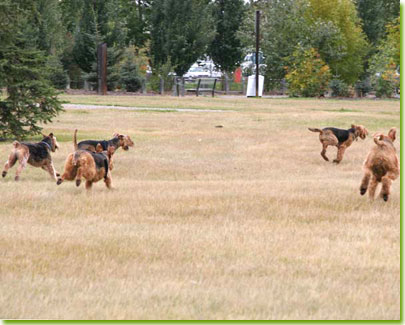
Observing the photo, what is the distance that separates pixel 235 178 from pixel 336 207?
448 cm

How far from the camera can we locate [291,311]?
23.8 ft

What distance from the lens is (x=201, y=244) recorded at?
10.2 meters

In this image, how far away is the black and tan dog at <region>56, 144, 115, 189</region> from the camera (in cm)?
1358

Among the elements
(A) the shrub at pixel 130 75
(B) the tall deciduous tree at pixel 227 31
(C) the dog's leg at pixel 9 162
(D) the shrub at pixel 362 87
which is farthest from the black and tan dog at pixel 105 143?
(B) the tall deciduous tree at pixel 227 31

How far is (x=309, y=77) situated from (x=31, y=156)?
48.2 m

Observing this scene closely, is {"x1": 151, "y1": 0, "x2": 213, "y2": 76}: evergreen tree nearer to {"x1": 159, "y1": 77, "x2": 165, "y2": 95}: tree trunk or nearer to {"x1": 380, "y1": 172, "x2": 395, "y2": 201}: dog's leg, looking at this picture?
{"x1": 159, "y1": 77, "x2": 165, "y2": 95}: tree trunk

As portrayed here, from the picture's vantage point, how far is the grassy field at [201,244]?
296 inches

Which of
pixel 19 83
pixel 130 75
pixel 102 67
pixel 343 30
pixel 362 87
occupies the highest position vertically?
pixel 343 30

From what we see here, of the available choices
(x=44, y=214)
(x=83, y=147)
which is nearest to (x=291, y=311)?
(x=44, y=214)

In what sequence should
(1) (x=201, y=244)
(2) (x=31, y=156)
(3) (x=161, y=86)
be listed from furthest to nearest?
(3) (x=161, y=86) → (2) (x=31, y=156) → (1) (x=201, y=244)

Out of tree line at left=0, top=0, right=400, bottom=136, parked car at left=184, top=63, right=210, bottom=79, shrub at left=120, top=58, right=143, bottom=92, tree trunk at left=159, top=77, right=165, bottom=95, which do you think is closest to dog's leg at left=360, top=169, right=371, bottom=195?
tree line at left=0, top=0, right=400, bottom=136

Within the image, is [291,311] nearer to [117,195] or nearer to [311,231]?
[311,231]

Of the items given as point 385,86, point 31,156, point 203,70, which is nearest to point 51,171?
point 31,156

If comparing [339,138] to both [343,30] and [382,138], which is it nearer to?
[382,138]
